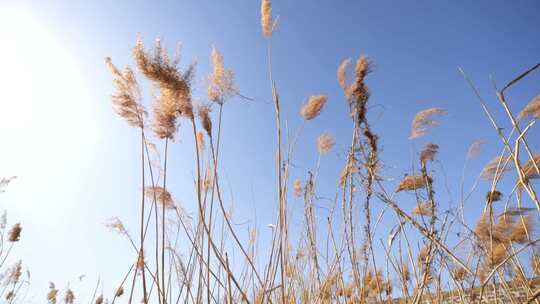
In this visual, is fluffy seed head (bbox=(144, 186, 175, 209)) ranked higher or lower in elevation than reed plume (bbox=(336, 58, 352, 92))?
lower

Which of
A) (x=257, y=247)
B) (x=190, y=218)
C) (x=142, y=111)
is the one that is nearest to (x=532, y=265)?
(x=257, y=247)

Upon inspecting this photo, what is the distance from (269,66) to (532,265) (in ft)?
7.24

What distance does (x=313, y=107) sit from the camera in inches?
92.0

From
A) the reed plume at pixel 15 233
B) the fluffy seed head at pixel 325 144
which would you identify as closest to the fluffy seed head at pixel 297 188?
the fluffy seed head at pixel 325 144

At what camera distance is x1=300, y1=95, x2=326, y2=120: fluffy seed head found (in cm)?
231

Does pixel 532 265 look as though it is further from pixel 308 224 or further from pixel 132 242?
pixel 132 242

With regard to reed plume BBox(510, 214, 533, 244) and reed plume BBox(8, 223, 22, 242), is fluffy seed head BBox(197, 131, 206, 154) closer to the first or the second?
reed plume BBox(510, 214, 533, 244)

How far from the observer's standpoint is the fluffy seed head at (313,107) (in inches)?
91.0

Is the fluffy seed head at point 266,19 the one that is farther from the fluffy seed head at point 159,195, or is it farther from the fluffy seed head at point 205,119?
the fluffy seed head at point 159,195

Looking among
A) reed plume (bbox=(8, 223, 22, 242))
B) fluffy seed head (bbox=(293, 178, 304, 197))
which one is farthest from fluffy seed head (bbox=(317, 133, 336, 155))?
reed plume (bbox=(8, 223, 22, 242))

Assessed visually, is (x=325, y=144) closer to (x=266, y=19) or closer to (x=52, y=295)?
(x=266, y=19)

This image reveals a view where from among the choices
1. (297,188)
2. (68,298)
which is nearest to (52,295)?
(68,298)

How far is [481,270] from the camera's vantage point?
245 cm

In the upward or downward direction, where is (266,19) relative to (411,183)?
upward
